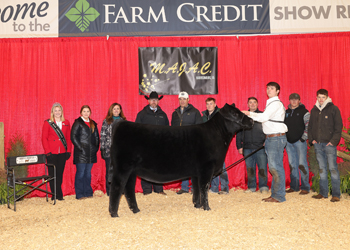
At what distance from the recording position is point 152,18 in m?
6.16

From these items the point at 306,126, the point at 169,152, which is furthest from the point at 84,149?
the point at 306,126

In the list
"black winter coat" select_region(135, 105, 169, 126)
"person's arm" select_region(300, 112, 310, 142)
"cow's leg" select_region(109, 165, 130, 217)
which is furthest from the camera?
"black winter coat" select_region(135, 105, 169, 126)

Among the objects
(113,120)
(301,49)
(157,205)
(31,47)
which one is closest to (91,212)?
(157,205)

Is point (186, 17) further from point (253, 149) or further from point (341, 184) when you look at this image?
point (341, 184)

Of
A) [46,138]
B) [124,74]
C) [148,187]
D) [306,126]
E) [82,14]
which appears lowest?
[148,187]

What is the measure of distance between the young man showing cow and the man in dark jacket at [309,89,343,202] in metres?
0.77

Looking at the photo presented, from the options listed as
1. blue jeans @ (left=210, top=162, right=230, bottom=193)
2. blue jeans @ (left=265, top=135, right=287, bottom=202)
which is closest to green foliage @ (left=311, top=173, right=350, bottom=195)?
blue jeans @ (left=265, top=135, right=287, bottom=202)

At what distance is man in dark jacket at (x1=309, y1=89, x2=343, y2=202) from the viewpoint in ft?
15.9

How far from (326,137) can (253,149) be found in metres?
1.31

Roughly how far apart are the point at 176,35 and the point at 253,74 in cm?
188

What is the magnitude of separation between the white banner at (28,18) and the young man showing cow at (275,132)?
15.2 feet

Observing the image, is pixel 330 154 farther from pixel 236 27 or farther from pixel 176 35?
pixel 176 35

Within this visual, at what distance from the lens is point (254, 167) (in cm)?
578

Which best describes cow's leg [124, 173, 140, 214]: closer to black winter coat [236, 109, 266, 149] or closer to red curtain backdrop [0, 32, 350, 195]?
red curtain backdrop [0, 32, 350, 195]
